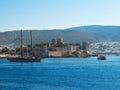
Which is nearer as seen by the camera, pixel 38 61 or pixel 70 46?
pixel 38 61

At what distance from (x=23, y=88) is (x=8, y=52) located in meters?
127

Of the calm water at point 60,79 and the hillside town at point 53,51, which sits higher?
the hillside town at point 53,51

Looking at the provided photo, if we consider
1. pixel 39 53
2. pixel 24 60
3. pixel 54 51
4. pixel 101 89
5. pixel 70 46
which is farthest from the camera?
pixel 70 46

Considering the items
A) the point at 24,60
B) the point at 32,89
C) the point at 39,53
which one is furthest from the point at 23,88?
the point at 39,53

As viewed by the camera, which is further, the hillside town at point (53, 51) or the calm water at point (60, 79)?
the hillside town at point (53, 51)

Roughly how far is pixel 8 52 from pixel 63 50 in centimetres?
2249

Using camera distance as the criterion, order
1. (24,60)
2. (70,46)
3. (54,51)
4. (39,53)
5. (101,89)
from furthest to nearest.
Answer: (70,46) → (54,51) → (39,53) → (24,60) → (101,89)

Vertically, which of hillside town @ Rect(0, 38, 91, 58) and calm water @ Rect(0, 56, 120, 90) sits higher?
hillside town @ Rect(0, 38, 91, 58)

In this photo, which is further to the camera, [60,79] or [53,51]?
[53,51]

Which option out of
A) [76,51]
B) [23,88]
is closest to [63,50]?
[76,51]

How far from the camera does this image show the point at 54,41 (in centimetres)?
19200

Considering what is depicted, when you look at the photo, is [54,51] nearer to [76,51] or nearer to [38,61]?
[76,51]

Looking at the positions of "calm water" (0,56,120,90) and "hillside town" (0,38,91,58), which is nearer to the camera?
"calm water" (0,56,120,90)

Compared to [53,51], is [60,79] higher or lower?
lower
